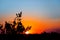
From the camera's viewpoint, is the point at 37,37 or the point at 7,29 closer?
the point at 37,37

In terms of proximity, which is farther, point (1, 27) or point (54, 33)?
point (1, 27)

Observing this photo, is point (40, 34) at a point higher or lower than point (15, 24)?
lower

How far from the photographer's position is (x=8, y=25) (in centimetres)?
3666

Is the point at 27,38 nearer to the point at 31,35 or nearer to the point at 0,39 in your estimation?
the point at 31,35

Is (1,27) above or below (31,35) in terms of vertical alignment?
above

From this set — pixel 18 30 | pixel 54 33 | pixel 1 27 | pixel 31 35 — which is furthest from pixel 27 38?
pixel 1 27

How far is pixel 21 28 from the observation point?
1396 inches

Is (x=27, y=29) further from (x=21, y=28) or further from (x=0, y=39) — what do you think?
(x=0, y=39)

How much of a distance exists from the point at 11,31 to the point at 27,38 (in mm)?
9684

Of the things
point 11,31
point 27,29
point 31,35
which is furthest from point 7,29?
point 31,35

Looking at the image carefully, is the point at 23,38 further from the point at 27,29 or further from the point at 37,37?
the point at 27,29

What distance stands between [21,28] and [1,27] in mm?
4161

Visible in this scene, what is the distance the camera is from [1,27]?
36125 mm

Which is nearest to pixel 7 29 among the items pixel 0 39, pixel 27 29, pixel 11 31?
pixel 11 31
